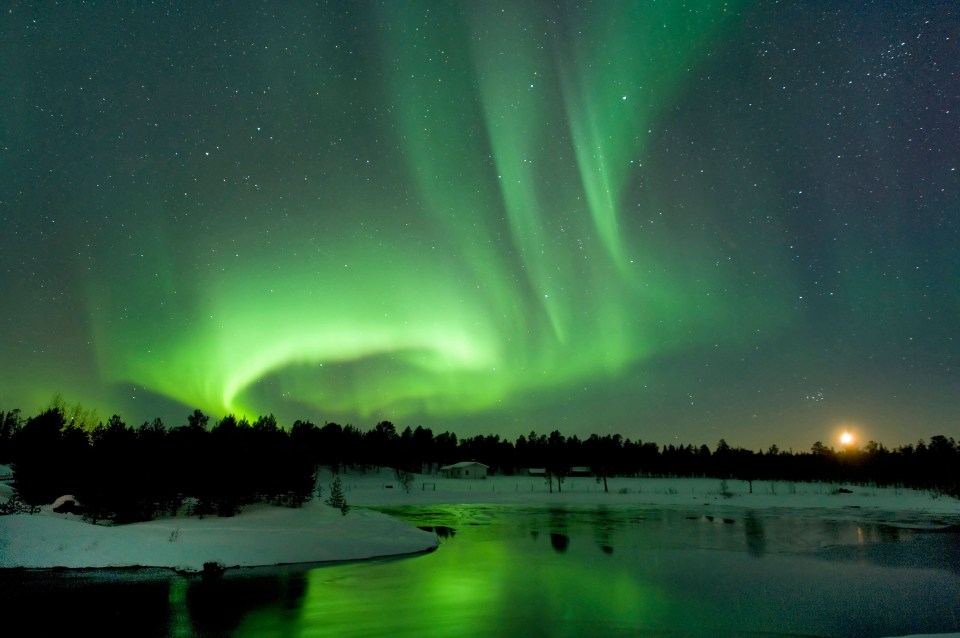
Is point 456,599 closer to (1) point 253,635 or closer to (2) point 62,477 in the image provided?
(1) point 253,635

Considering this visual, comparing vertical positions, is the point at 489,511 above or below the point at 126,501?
below

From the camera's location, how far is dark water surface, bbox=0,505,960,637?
43.9 ft

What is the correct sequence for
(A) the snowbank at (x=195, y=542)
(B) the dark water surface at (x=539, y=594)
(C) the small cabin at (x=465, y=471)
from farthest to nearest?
1. (C) the small cabin at (x=465, y=471)
2. (A) the snowbank at (x=195, y=542)
3. (B) the dark water surface at (x=539, y=594)

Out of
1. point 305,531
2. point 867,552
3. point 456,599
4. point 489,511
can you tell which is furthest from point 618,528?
point 456,599

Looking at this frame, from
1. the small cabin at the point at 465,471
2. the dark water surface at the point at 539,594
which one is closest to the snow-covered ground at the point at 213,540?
the dark water surface at the point at 539,594

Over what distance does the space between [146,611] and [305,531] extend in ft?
37.0

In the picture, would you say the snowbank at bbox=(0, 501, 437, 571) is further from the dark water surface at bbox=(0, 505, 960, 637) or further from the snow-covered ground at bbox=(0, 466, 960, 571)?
the dark water surface at bbox=(0, 505, 960, 637)

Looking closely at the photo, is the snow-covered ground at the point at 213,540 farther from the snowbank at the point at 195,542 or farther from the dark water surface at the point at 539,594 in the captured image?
the dark water surface at the point at 539,594

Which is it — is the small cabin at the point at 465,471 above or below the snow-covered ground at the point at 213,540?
below

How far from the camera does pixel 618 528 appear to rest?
3750 cm

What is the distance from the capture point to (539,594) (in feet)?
56.0

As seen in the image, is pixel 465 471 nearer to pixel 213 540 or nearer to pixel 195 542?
pixel 213 540

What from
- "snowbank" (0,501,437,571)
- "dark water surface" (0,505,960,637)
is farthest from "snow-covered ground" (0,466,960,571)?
"dark water surface" (0,505,960,637)

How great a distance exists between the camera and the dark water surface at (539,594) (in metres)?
13.4
